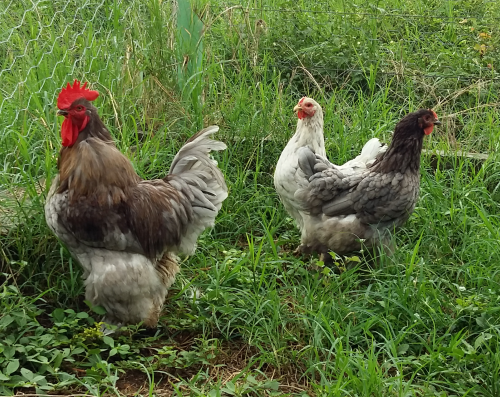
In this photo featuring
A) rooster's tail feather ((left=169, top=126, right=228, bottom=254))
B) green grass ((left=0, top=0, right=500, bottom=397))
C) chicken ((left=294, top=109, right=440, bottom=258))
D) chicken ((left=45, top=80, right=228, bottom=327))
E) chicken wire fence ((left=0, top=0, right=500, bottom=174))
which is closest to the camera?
green grass ((left=0, top=0, right=500, bottom=397))

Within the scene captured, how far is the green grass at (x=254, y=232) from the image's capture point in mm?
2869

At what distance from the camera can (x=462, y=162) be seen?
15.1ft

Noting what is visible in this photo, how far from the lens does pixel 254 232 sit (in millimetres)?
4176

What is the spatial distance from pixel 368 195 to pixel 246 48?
2.04m

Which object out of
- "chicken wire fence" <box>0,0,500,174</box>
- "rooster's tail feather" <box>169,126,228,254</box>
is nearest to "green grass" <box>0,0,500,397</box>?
"chicken wire fence" <box>0,0,500,174</box>

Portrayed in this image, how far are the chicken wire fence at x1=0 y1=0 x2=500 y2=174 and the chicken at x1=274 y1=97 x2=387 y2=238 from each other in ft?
2.72

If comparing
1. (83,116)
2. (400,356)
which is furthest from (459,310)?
(83,116)

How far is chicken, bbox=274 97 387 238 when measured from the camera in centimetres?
394

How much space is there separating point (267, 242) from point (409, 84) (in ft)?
8.35

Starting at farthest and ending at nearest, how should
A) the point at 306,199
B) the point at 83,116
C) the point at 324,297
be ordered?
the point at 306,199 → the point at 324,297 → the point at 83,116

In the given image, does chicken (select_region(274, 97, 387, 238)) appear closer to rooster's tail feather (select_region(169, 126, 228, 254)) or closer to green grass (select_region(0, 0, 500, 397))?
green grass (select_region(0, 0, 500, 397))

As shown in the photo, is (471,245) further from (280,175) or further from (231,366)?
(231,366)

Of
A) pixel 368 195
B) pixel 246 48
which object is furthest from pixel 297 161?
pixel 246 48

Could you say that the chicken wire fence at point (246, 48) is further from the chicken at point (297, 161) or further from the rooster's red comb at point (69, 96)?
the chicken at point (297, 161)
